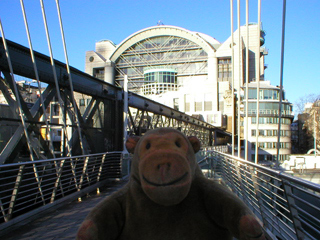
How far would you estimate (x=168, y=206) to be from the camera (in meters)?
2.53

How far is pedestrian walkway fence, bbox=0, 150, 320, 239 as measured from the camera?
10.1ft

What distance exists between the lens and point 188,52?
85.6 m

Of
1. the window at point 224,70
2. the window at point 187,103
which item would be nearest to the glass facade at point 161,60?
the window at point 224,70

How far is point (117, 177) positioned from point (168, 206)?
28.6 ft

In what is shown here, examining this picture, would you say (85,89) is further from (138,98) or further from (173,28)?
(173,28)

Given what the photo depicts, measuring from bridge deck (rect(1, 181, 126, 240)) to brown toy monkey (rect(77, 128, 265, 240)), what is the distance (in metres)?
2.37

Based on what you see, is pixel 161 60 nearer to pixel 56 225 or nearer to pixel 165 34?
pixel 165 34

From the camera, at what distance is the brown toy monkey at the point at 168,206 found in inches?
90.6

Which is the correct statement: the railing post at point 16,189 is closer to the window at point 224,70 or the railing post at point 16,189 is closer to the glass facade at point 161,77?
the window at point 224,70

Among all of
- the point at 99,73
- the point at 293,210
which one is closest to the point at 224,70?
the point at 99,73

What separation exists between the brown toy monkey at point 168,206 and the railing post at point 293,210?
34.4 inches

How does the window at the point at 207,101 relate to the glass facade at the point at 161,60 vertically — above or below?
below

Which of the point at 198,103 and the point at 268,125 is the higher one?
the point at 198,103

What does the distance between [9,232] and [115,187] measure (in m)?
4.96
